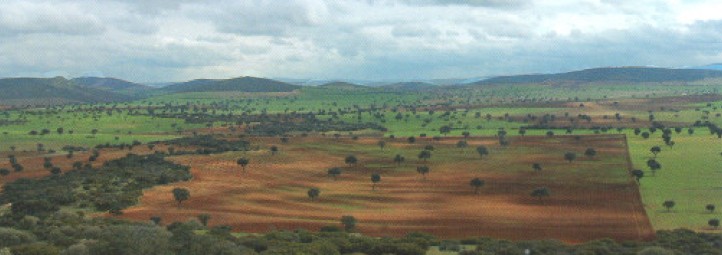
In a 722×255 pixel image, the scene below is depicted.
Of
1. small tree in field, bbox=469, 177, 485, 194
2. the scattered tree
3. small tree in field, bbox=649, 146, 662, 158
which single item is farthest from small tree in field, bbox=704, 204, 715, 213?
the scattered tree

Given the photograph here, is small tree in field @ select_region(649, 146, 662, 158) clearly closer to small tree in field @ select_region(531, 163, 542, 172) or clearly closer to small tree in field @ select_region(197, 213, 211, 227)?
small tree in field @ select_region(531, 163, 542, 172)

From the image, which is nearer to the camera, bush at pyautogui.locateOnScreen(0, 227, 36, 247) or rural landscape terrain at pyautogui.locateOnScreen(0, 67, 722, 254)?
bush at pyautogui.locateOnScreen(0, 227, 36, 247)

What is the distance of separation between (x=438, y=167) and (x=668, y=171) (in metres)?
45.3

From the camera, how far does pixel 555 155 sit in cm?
14600

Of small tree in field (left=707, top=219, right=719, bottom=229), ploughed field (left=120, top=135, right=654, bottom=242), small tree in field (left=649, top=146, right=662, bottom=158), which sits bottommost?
ploughed field (left=120, top=135, right=654, bottom=242)

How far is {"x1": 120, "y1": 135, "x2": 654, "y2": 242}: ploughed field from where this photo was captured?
260 ft

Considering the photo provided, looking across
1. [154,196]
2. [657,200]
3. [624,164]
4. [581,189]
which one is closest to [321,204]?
[154,196]

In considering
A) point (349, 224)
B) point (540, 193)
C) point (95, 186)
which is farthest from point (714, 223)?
point (95, 186)

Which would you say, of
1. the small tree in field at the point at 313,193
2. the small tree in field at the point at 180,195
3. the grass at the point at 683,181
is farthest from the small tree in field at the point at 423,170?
the small tree in field at the point at 180,195

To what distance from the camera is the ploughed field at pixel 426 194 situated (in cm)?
7925

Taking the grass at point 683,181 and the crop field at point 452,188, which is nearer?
the crop field at point 452,188

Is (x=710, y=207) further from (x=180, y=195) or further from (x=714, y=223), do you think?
(x=180, y=195)

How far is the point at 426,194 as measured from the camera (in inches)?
4099

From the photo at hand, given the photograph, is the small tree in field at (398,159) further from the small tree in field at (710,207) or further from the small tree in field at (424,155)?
the small tree in field at (710,207)
